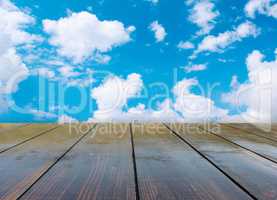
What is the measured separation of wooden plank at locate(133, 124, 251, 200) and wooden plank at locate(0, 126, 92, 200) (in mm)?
449

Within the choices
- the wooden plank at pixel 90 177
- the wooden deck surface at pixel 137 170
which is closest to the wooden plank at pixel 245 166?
the wooden deck surface at pixel 137 170

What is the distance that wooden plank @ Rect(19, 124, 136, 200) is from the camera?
111 centimetres

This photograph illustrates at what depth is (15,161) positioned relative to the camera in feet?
5.51

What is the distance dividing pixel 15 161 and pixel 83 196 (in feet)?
2.47

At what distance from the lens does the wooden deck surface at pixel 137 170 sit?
44.4 inches

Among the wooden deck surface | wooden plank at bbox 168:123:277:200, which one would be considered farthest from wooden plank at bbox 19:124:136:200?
wooden plank at bbox 168:123:277:200

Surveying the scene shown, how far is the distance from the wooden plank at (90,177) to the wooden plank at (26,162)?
2.2 inches

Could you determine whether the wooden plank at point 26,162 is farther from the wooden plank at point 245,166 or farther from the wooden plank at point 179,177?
the wooden plank at point 245,166

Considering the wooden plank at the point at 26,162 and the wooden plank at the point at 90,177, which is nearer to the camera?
the wooden plank at the point at 90,177

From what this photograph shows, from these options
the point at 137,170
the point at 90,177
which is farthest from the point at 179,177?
the point at 90,177

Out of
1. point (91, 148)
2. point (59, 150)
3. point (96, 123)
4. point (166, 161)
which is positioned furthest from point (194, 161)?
point (96, 123)

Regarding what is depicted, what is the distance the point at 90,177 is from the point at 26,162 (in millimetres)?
503

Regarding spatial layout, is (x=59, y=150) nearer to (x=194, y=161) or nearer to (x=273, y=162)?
(x=194, y=161)

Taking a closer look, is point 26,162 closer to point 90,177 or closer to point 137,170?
point 90,177
